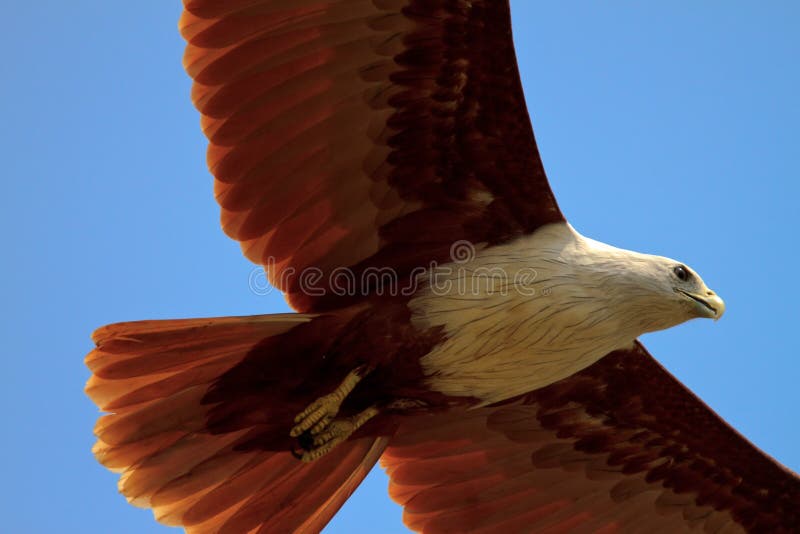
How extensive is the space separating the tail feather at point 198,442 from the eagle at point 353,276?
0.01 m

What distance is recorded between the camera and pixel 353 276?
6.57m

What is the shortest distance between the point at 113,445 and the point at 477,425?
2403 mm

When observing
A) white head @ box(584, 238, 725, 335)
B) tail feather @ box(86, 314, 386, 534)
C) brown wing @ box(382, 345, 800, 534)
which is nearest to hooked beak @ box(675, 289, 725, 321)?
white head @ box(584, 238, 725, 335)

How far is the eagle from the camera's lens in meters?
6.09

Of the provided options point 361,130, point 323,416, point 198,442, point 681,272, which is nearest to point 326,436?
point 323,416

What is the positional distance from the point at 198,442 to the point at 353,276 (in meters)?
1.28

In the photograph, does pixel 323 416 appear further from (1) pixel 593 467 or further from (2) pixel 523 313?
(1) pixel 593 467

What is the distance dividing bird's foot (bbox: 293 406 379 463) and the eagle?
0.5 inches

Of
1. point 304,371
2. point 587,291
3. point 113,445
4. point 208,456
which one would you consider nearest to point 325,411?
point 304,371

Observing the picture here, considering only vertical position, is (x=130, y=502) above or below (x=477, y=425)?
above

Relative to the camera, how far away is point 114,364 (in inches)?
238

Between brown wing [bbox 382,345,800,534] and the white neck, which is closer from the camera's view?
the white neck

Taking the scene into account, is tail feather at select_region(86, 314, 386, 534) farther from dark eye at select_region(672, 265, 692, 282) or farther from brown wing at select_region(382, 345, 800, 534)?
dark eye at select_region(672, 265, 692, 282)

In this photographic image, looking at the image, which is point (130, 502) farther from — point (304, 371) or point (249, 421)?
point (304, 371)
